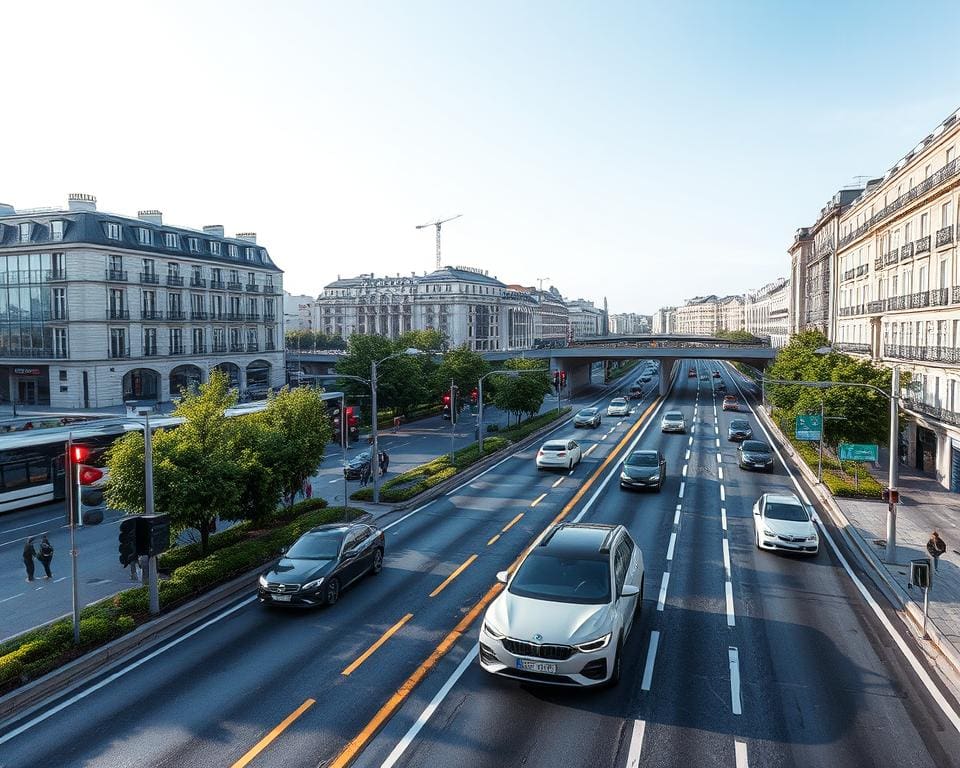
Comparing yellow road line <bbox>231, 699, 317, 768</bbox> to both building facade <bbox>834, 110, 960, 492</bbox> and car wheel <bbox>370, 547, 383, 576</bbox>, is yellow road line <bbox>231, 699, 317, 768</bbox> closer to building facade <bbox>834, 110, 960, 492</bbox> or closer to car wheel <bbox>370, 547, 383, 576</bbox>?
car wheel <bbox>370, 547, 383, 576</bbox>

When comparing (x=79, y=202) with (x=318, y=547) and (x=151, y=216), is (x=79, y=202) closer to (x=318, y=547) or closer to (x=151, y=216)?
(x=151, y=216)

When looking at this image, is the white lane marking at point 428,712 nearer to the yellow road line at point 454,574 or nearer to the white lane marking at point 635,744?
the white lane marking at point 635,744

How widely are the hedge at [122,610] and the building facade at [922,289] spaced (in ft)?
97.1

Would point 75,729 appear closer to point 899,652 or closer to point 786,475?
point 899,652

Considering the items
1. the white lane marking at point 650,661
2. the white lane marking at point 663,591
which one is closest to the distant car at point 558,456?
the white lane marking at point 663,591

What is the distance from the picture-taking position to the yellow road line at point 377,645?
13500mm

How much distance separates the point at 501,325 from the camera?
6225 inches

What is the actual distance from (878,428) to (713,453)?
10735 mm

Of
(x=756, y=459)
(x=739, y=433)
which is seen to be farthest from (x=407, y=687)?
(x=739, y=433)

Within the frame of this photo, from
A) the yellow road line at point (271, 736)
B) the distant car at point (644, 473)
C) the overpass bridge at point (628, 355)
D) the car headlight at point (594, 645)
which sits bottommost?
the yellow road line at point (271, 736)

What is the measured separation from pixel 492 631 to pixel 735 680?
189 inches

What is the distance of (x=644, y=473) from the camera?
30938mm

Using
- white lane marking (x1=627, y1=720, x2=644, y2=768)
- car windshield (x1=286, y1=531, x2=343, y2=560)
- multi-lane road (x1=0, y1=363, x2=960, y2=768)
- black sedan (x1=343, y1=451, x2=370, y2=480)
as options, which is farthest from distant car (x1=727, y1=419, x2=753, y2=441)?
white lane marking (x1=627, y1=720, x2=644, y2=768)

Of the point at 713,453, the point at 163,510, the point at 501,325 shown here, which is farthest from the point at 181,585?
the point at 501,325
